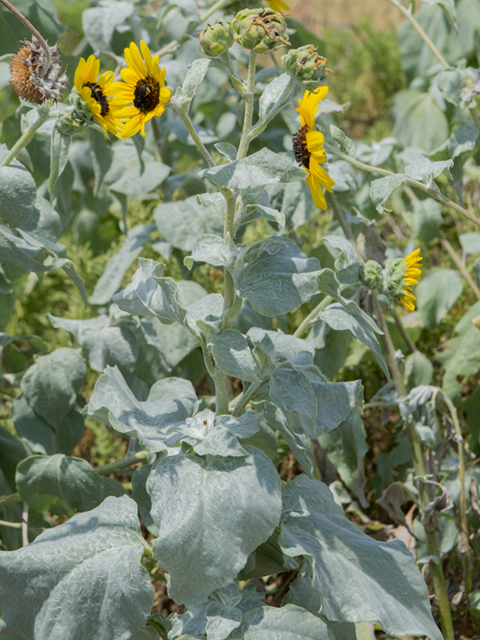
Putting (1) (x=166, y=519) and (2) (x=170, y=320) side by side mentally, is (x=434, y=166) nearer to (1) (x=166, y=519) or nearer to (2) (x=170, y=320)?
(2) (x=170, y=320)

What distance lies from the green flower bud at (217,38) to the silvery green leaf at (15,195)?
0.25 meters

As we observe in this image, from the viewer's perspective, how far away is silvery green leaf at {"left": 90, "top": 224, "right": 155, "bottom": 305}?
3.04 feet

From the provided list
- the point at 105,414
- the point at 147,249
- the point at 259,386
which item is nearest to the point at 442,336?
the point at 147,249

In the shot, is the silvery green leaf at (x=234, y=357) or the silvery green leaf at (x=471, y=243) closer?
the silvery green leaf at (x=234, y=357)

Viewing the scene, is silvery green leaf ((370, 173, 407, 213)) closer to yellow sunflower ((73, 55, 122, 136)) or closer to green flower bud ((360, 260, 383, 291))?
green flower bud ((360, 260, 383, 291))

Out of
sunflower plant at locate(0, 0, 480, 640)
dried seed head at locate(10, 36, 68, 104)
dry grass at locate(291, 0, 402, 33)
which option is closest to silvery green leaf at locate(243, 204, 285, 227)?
sunflower plant at locate(0, 0, 480, 640)

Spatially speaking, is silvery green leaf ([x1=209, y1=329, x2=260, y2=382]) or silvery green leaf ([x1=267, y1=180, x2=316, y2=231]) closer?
silvery green leaf ([x1=209, y1=329, x2=260, y2=382])

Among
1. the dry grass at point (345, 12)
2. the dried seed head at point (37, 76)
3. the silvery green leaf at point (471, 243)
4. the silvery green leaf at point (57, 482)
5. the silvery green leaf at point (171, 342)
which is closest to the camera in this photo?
the dried seed head at point (37, 76)

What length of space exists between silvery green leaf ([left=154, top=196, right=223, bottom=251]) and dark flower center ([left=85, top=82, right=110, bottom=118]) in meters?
0.27

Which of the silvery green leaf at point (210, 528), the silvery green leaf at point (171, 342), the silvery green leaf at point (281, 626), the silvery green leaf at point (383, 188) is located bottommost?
the silvery green leaf at point (281, 626)

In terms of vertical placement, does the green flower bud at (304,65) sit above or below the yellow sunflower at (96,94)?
above

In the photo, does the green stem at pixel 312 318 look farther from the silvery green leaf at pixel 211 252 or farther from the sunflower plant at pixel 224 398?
the silvery green leaf at pixel 211 252

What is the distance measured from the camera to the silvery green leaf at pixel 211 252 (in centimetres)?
52

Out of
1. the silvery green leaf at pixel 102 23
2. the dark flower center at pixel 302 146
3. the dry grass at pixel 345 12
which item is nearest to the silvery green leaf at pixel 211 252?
the dark flower center at pixel 302 146
